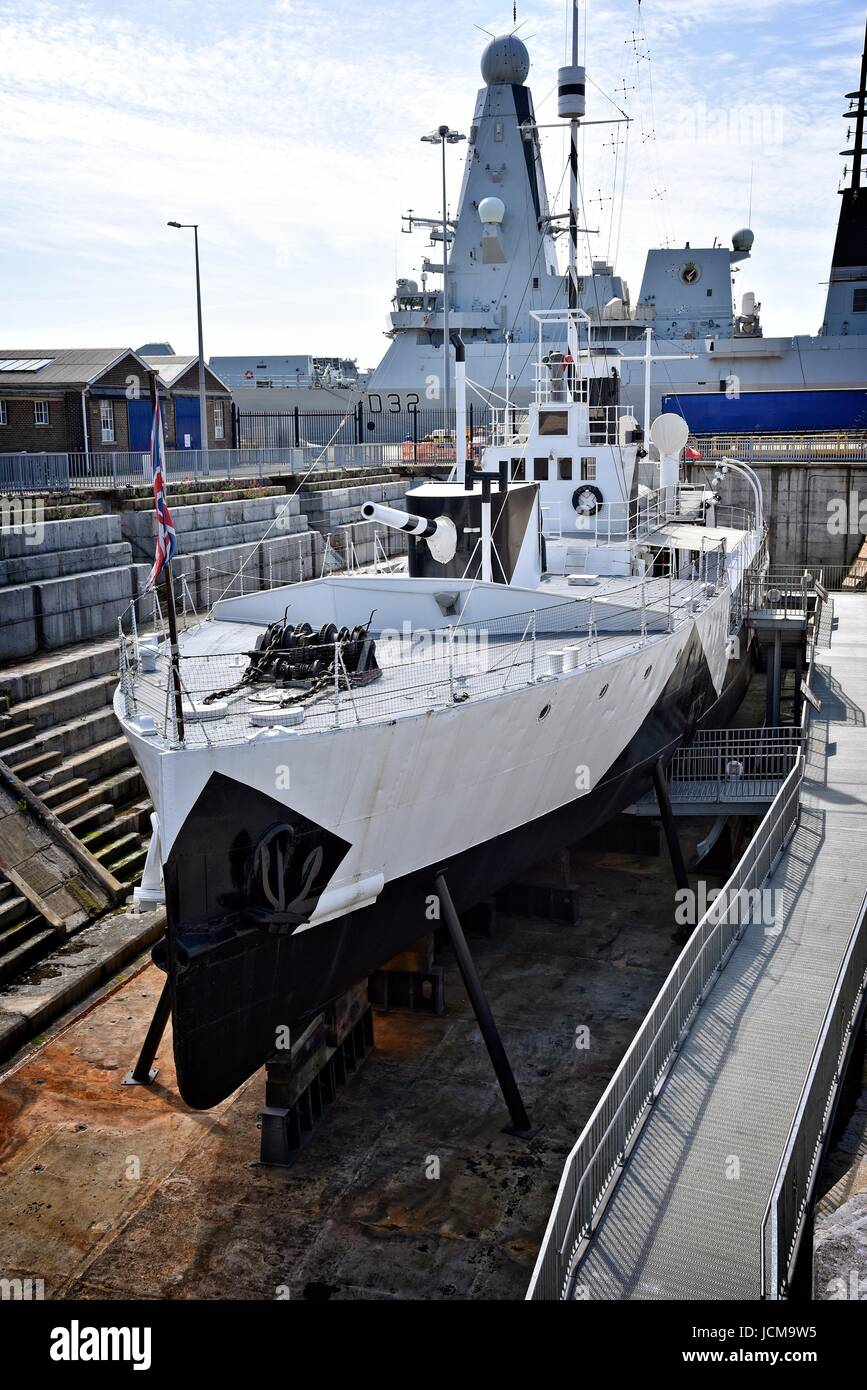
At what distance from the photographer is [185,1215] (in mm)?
9961

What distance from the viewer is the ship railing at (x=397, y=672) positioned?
10.5 meters

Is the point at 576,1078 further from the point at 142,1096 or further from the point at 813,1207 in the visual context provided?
the point at 142,1096

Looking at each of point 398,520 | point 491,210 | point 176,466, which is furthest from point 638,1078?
point 491,210

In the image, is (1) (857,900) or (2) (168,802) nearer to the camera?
(2) (168,802)

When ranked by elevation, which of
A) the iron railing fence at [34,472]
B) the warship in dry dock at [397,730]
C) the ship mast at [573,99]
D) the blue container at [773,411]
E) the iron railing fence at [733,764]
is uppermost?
the ship mast at [573,99]

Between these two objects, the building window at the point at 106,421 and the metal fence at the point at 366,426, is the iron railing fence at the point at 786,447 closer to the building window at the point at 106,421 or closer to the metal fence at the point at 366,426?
the metal fence at the point at 366,426

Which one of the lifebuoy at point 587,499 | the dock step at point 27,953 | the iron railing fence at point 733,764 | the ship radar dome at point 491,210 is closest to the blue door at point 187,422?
the ship radar dome at point 491,210

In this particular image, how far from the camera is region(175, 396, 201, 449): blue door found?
34594 millimetres

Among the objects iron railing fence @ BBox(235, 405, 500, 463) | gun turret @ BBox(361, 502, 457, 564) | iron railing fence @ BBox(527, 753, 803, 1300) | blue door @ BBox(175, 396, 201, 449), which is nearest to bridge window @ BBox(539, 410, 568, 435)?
gun turret @ BBox(361, 502, 457, 564)

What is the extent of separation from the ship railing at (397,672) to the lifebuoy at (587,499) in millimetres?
3228

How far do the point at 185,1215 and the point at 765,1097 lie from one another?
5.07m

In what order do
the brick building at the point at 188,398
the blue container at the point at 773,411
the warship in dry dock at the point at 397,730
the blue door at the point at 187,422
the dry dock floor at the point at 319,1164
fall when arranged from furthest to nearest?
1. the blue container at the point at 773,411
2. the blue door at the point at 187,422
3. the brick building at the point at 188,398
4. the warship in dry dock at the point at 397,730
5. the dry dock floor at the point at 319,1164

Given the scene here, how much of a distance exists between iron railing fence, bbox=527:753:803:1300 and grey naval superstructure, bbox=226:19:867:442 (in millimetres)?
34338
